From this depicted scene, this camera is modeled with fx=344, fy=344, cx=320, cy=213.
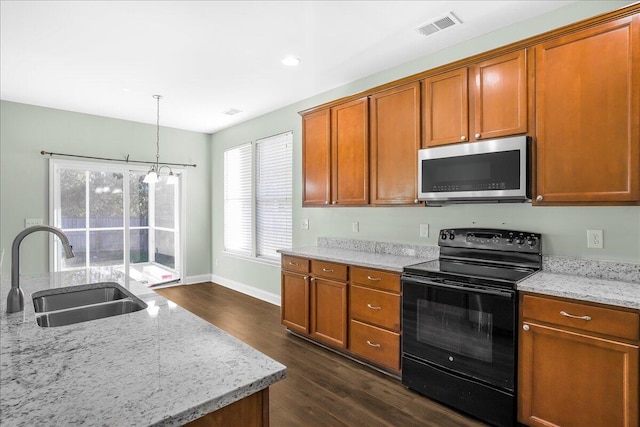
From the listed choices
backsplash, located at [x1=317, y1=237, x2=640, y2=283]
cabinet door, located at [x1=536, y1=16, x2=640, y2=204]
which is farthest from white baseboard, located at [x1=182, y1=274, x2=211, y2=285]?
cabinet door, located at [x1=536, y1=16, x2=640, y2=204]

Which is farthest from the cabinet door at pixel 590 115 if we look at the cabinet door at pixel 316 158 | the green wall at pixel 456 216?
the cabinet door at pixel 316 158

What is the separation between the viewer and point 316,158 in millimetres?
3797

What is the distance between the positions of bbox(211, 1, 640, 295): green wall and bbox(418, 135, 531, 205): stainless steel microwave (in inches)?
11.7

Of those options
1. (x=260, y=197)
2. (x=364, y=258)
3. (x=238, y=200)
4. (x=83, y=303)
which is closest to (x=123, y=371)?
(x=83, y=303)

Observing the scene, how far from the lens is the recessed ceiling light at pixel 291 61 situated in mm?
3262

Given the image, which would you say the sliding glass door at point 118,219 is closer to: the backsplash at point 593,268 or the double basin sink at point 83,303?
the double basin sink at point 83,303

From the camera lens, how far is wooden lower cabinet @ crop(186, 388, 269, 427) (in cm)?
86

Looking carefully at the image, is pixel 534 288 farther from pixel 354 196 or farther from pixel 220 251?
pixel 220 251

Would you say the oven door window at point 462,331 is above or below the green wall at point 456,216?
below

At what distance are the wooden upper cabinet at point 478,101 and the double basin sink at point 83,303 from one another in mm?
2406

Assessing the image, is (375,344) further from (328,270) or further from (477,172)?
(477,172)

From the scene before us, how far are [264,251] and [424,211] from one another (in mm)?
2830

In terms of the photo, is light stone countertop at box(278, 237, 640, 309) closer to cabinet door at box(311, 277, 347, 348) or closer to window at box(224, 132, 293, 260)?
cabinet door at box(311, 277, 347, 348)

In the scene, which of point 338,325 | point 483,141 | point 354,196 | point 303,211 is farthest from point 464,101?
point 303,211
